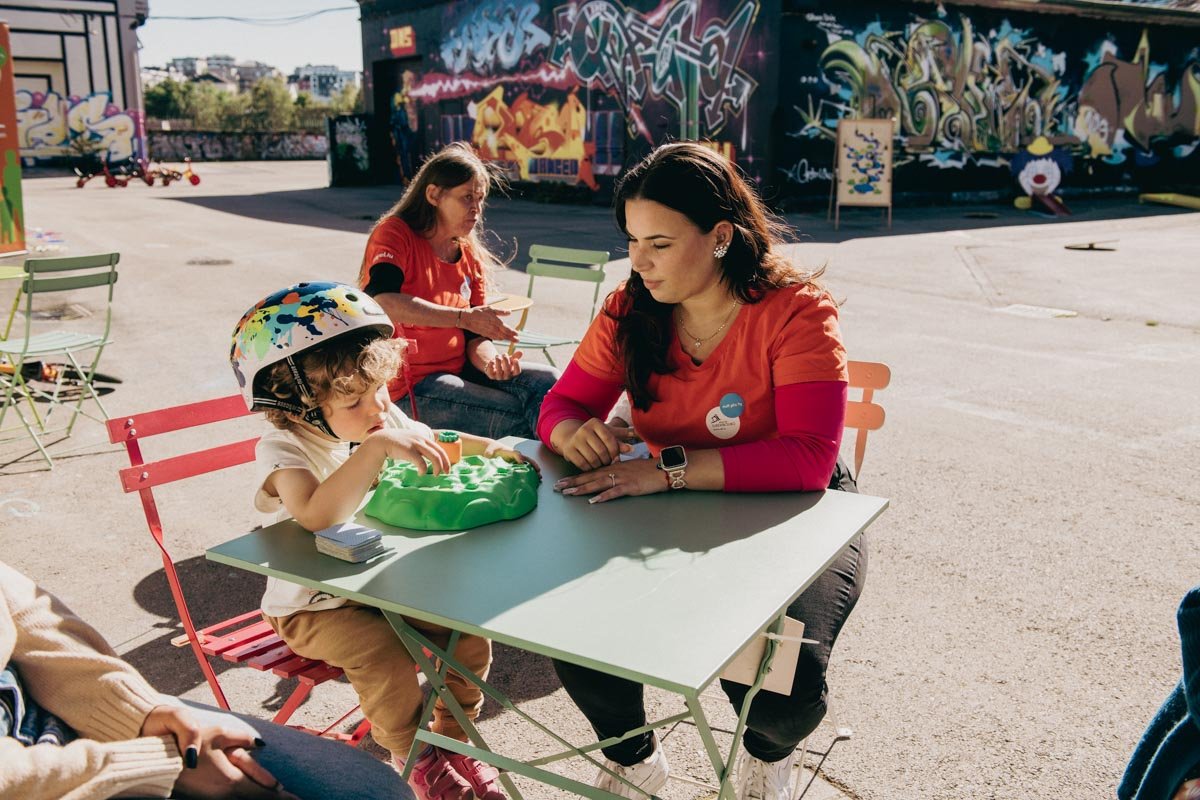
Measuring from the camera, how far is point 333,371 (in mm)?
2291

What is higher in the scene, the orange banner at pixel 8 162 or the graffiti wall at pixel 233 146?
the graffiti wall at pixel 233 146

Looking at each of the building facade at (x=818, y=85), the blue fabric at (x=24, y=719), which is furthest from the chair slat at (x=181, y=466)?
the building facade at (x=818, y=85)

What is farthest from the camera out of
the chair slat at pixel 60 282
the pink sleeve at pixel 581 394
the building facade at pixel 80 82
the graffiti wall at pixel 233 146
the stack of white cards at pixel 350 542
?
the graffiti wall at pixel 233 146

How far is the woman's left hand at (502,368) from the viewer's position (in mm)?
4113

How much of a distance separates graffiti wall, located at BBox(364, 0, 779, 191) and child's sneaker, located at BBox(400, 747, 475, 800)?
675 inches

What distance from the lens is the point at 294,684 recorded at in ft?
11.2

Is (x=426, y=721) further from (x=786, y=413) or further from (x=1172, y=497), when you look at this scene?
(x=1172, y=497)

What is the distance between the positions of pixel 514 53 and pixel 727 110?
6896 mm

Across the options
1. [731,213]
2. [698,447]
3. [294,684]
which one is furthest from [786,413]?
[294,684]

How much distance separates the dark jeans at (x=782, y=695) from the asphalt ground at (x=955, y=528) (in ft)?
1.40

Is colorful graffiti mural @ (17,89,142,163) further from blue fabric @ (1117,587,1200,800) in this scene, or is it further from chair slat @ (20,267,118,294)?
blue fabric @ (1117,587,1200,800)

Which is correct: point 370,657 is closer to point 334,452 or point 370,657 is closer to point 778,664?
point 334,452

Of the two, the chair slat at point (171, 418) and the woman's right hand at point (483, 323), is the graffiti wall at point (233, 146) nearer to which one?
the woman's right hand at point (483, 323)

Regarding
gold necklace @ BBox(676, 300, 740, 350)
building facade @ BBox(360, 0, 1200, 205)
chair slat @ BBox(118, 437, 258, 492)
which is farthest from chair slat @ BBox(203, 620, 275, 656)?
building facade @ BBox(360, 0, 1200, 205)
